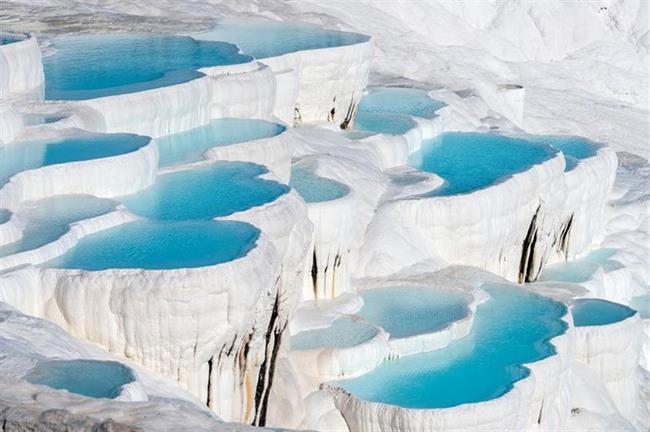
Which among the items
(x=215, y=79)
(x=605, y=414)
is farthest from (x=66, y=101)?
(x=605, y=414)

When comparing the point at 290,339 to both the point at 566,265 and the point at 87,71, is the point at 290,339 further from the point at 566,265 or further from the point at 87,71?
the point at 566,265

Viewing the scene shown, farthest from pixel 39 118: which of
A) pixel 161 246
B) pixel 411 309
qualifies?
pixel 411 309

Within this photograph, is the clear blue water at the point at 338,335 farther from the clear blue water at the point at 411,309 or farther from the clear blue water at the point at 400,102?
the clear blue water at the point at 400,102

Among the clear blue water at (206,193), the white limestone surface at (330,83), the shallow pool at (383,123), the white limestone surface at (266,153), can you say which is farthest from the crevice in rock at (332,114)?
the clear blue water at (206,193)

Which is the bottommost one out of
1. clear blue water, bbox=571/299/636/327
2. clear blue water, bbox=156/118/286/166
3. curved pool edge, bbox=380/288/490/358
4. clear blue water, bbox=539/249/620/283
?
clear blue water, bbox=539/249/620/283

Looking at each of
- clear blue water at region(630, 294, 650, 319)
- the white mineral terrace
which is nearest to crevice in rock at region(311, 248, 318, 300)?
the white mineral terrace

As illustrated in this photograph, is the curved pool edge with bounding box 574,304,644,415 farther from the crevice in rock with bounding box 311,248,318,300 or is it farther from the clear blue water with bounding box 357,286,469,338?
the crevice in rock with bounding box 311,248,318,300
